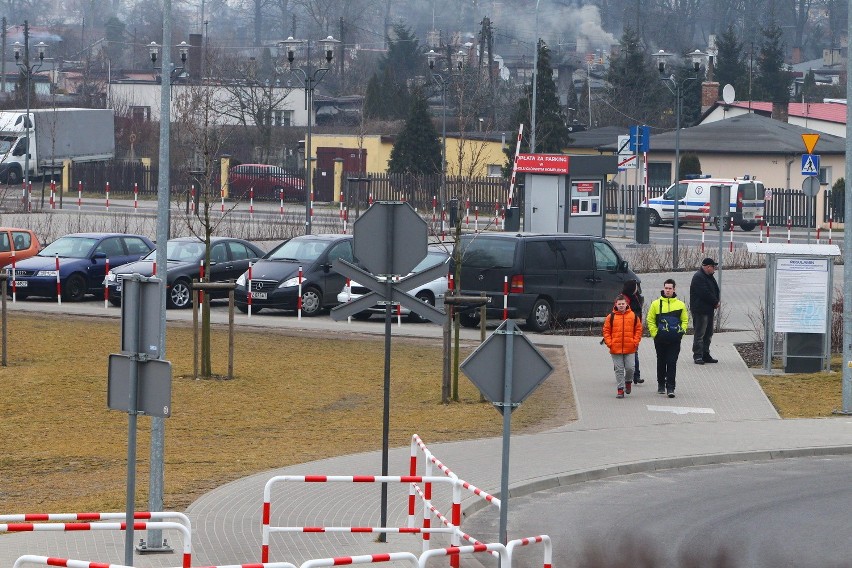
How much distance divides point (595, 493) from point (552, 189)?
27.0 m

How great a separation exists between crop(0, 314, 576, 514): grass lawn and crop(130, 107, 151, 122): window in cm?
6270

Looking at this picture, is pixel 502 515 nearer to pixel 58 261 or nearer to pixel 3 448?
pixel 3 448

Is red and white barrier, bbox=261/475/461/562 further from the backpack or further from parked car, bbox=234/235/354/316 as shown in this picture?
parked car, bbox=234/235/354/316

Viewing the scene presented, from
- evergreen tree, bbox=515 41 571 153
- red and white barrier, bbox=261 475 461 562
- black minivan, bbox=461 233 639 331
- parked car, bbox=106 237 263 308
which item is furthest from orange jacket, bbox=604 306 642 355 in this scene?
evergreen tree, bbox=515 41 571 153

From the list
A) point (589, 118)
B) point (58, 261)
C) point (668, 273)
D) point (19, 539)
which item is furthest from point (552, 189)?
point (589, 118)

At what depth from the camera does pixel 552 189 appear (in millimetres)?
39875

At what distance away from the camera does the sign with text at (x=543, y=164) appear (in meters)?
39.5

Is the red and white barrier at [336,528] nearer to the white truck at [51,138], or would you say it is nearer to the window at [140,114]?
the white truck at [51,138]

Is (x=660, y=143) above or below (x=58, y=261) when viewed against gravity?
above

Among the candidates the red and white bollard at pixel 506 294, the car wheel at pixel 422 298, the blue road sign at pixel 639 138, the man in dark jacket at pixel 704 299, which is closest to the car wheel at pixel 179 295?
the car wheel at pixel 422 298

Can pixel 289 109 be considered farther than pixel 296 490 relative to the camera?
Yes

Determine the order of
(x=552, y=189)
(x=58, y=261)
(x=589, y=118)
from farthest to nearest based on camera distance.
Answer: (x=589, y=118), (x=552, y=189), (x=58, y=261)

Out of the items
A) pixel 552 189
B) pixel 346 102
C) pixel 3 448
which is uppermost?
pixel 346 102

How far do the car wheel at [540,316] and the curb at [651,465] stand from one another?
392 inches
